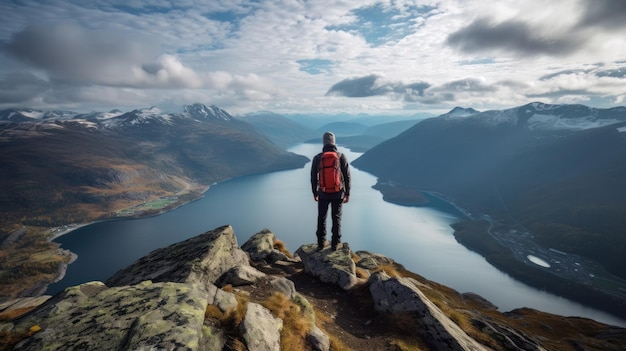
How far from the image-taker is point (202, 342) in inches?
330

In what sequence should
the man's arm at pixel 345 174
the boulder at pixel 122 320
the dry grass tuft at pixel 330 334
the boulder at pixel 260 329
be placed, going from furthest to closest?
1. the man's arm at pixel 345 174
2. the dry grass tuft at pixel 330 334
3. the boulder at pixel 260 329
4. the boulder at pixel 122 320

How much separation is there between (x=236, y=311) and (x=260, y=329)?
1225 mm

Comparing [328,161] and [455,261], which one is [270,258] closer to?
[328,161]

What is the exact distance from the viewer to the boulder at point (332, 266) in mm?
17766

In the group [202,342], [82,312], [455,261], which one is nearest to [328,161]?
[202,342]

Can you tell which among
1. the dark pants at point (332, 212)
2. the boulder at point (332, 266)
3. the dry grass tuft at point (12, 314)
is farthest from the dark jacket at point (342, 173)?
the dry grass tuft at point (12, 314)

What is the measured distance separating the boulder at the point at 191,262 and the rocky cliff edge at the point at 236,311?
0.07 m

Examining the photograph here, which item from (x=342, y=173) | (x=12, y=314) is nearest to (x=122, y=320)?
(x=12, y=314)

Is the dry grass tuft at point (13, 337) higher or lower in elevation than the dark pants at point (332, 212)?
lower

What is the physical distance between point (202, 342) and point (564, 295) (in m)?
202

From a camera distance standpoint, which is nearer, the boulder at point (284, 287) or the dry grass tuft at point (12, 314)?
the dry grass tuft at point (12, 314)

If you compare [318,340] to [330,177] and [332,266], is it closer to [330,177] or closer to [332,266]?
[332,266]

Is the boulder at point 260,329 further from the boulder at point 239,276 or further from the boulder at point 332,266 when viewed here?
the boulder at point 332,266

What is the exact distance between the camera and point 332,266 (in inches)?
723
